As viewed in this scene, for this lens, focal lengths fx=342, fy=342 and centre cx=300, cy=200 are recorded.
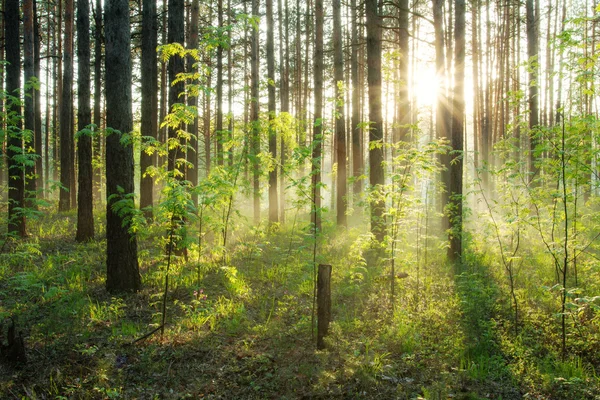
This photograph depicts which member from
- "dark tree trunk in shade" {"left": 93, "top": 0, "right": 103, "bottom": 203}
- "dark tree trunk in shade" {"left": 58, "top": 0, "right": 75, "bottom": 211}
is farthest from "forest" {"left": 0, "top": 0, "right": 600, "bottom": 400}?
"dark tree trunk in shade" {"left": 93, "top": 0, "right": 103, "bottom": 203}

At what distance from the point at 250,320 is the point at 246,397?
183 centimetres

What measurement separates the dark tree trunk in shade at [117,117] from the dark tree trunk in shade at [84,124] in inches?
162

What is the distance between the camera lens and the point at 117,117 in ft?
20.4

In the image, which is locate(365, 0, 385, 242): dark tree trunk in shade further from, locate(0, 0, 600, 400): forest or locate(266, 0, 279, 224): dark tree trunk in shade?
locate(266, 0, 279, 224): dark tree trunk in shade

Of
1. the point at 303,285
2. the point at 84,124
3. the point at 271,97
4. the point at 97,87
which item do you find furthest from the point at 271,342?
the point at 97,87

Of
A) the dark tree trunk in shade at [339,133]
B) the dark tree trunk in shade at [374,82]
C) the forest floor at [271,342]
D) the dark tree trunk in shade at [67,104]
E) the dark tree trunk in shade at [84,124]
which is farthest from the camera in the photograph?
the dark tree trunk in shade at [67,104]

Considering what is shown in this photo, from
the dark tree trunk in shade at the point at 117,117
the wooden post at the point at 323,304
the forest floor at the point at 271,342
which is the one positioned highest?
the dark tree trunk in shade at the point at 117,117

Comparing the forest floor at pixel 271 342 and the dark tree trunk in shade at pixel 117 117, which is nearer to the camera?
the forest floor at pixel 271 342

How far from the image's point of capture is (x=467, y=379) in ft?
14.4

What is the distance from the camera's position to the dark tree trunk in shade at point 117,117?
20.2 feet

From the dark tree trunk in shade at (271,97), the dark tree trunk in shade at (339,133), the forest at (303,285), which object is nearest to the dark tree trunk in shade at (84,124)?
the forest at (303,285)

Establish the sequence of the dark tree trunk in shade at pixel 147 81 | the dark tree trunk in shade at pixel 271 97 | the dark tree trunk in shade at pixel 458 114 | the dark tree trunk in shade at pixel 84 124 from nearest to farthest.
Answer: the dark tree trunk in shade at pixel 458 114, the dark tree trunk in shade at pixel 84 124, the dark tree trunk in shade at pixel 147 81, the dark tree trunk in shade at pixel 271 97

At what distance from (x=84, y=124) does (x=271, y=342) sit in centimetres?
813

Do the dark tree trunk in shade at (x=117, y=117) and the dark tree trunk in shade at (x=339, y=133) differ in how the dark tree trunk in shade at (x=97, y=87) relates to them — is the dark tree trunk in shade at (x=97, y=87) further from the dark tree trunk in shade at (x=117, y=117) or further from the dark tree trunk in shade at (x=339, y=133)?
the dark tree trunk in shade at (x=339, y=133)
